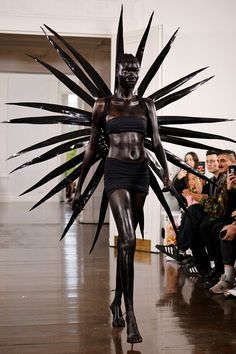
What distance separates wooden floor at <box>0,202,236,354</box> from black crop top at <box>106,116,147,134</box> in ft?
3.79

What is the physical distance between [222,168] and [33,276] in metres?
1.84

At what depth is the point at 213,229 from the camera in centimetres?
467

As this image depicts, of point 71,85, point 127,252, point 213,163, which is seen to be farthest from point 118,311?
point 213,163

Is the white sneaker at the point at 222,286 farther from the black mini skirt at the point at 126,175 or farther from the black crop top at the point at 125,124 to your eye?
the black crop top at the point at 125,124

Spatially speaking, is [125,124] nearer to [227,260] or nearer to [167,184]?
[167,184]

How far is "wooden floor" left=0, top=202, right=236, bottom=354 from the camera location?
10.3 feet

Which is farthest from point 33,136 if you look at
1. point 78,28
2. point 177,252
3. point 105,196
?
point 105,196

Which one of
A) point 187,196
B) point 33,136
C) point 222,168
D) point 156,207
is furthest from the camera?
point 33,136

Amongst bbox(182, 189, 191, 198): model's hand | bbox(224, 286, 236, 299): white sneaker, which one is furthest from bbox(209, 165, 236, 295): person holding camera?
bbox(182, 189, 191, 198): model's hand

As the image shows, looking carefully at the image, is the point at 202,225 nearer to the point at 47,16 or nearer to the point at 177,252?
the point at 177,252

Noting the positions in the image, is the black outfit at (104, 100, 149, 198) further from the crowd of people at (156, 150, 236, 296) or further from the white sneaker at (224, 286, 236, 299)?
the white sneaker at (224, 286, 236, 299)

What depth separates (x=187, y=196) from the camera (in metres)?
5.45

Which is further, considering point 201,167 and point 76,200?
point 201,167

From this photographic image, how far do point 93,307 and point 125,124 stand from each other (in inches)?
53.9
